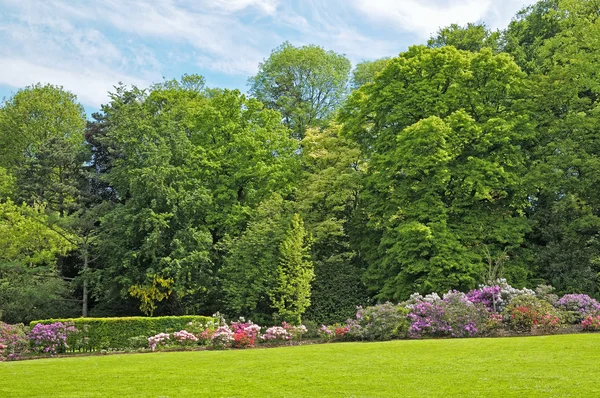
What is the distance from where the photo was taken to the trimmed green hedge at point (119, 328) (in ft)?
73.4

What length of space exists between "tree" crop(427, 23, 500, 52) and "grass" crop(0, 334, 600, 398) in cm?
2099

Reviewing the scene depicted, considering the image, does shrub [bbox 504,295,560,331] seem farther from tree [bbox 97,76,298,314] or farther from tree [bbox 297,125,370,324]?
tree [bbox 97,76,298,314]

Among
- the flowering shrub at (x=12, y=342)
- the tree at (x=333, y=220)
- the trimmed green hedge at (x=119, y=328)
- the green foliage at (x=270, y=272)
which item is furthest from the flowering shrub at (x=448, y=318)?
the flowering shrub at (x=12, y=342)

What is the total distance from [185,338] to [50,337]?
520 centimetres

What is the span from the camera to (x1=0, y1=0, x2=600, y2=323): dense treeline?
26.6m

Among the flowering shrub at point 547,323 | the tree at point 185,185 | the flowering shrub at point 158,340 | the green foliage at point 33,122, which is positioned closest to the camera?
the flowering shrub at point 547,323

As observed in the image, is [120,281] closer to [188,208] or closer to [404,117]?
[188,208]

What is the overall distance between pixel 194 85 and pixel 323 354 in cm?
3576

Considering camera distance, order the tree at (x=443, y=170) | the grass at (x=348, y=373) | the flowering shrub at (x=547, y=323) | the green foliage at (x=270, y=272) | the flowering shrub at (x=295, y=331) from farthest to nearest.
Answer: the green foliage at (x=270, y=272) < the tree at (x=443, y=170) < the flowering shrub at (x=295, y=331) < the flowering shrub at (x=547, y=323) < the grass at (x=348, y=373)

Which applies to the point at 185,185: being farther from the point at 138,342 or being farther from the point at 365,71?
the point at 365,71

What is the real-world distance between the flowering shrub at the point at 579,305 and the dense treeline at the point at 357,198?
3025mm

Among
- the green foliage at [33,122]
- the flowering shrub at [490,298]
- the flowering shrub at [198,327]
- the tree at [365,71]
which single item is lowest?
the flowering shrub at [198,327]

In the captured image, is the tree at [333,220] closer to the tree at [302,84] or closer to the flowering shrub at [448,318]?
the flowering shrub at [448,318]

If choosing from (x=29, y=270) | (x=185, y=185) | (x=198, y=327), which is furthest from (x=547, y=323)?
(x=29, y=270)
